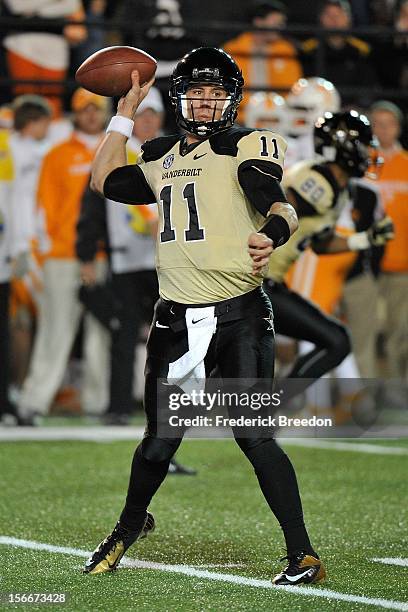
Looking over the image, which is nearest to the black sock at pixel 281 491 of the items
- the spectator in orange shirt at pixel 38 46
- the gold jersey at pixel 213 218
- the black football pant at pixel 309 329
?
the gold jersey at pixel 213 218

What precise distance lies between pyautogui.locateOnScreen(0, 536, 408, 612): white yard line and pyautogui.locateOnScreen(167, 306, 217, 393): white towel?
2.28 ft

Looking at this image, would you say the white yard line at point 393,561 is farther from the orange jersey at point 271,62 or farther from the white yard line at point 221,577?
the orange jersey at point 271,62

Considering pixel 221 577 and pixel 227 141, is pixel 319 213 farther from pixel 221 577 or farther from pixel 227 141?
pixel 221 577

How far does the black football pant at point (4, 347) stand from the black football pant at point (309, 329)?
2.81 meters

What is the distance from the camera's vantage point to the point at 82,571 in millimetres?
4750

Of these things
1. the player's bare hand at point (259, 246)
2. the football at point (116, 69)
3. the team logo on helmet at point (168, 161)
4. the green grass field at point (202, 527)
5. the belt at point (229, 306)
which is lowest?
the green grass field at point (202, 527)

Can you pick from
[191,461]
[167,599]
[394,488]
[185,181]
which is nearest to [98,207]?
[191,461]

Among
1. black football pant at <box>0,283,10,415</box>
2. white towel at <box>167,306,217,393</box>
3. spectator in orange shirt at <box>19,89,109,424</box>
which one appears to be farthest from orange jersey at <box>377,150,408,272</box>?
white towel at <box>167,306,217,393</box>

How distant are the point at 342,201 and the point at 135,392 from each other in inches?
135

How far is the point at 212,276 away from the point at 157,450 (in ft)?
2.12

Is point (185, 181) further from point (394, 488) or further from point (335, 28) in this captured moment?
point (335, 28)

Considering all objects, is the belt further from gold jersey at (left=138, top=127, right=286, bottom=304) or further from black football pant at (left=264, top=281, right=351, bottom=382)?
black football pant at (left=264, top=281, right=351, bottom=382)

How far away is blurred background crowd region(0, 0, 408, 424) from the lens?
9.56 m

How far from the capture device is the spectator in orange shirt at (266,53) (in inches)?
454
